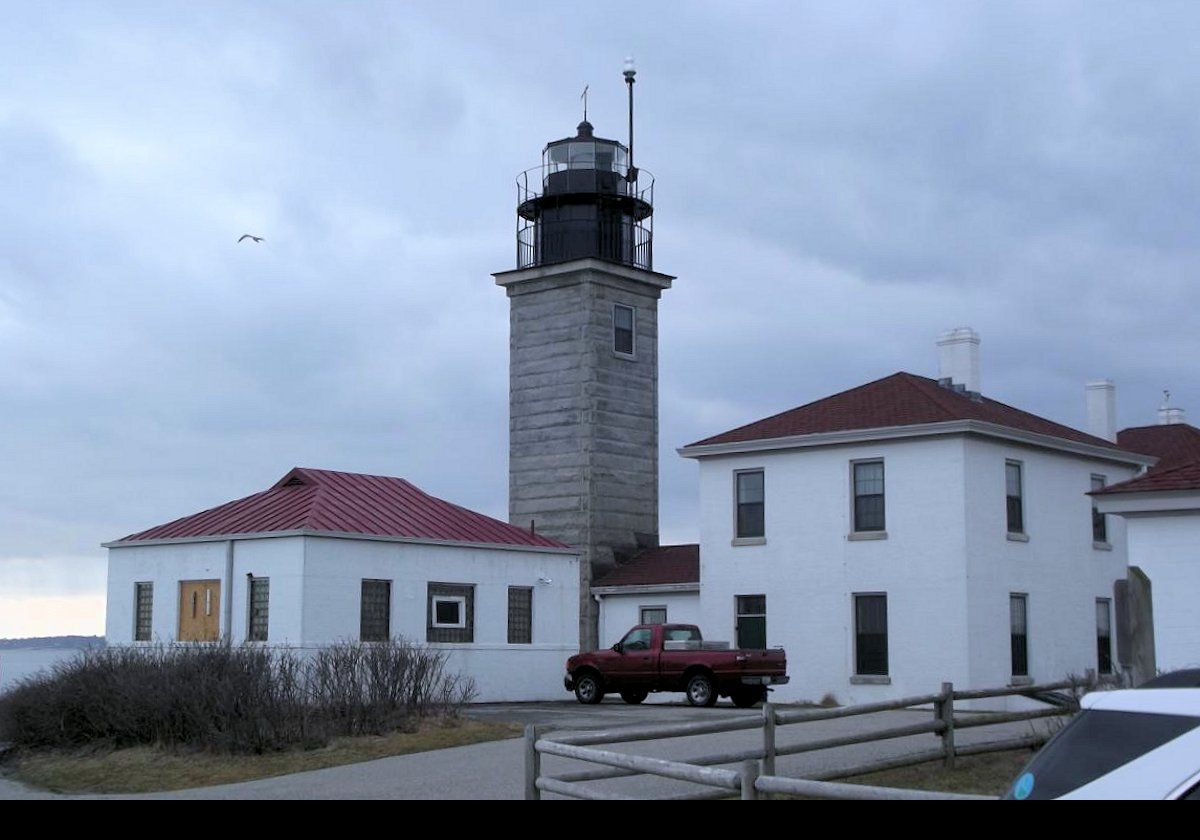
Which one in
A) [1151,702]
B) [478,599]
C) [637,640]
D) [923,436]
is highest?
[923,436]

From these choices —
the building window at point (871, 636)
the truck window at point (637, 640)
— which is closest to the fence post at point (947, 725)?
the truck window at point (637, 640)

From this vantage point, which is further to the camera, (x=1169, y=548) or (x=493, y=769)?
(x=493, y=769)

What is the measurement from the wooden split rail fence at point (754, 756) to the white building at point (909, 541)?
905 centimetres

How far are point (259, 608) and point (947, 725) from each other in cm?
1643

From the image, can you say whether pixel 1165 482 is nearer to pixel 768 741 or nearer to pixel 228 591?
pixel 768 741

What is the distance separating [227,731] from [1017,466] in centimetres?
1859

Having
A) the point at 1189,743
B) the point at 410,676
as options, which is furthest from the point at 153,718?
the point at 1189,743

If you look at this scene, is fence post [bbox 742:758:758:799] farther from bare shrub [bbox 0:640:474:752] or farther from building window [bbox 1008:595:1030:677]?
building window [bbox 1008:595:1030:677]

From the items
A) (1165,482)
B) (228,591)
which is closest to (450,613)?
(228,591)

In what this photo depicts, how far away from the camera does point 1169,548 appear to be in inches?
611

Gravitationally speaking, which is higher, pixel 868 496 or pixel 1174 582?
pixel 868 496

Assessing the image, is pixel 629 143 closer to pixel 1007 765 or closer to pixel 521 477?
pixel 521 477

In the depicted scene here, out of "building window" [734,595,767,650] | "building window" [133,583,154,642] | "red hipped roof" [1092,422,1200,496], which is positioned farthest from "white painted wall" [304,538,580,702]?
"red hipped roof" [1092,422,1200,496]

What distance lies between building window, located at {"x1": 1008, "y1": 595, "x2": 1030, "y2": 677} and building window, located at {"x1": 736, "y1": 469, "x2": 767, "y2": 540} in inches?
223
